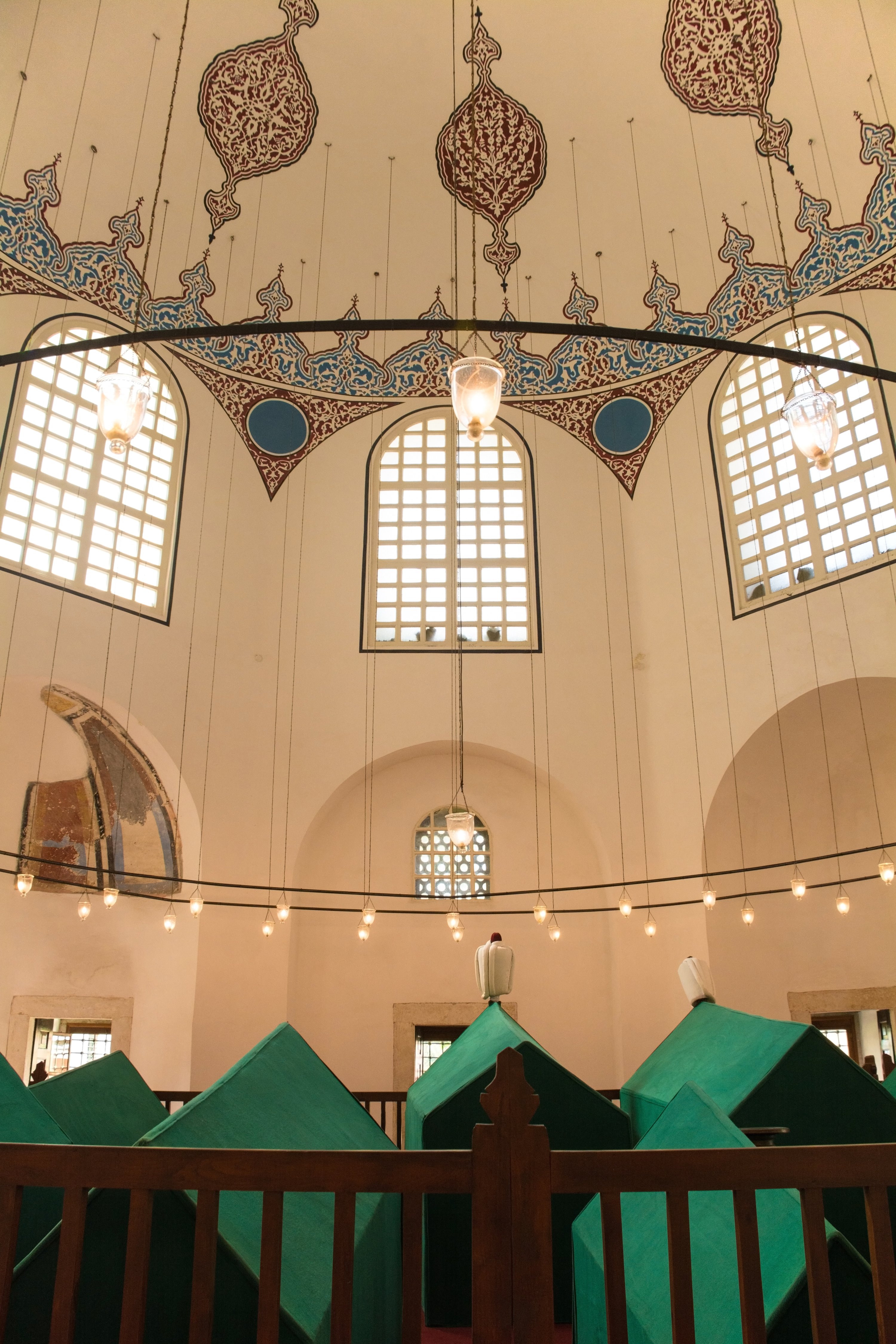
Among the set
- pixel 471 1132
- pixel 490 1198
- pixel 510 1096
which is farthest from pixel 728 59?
pixel 490 1198

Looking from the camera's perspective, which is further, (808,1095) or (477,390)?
(477,390)

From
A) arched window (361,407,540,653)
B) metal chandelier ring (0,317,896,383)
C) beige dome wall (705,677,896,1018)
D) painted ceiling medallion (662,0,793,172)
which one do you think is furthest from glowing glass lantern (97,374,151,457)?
painted ceiling medallion (662,0,793,172)

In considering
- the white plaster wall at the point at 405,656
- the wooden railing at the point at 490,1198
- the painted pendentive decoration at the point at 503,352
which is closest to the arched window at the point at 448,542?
the white plaster wall at the point at 405,656

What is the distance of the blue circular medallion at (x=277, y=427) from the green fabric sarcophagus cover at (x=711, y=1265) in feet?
37.1

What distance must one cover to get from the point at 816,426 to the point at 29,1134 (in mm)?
4401

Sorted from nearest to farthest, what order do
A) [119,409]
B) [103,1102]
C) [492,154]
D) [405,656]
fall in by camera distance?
[103,1102], [119,409], [492,154], [405,656]

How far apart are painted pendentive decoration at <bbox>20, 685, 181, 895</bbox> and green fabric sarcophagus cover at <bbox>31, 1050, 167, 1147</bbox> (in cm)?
630

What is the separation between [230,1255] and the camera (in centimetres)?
204

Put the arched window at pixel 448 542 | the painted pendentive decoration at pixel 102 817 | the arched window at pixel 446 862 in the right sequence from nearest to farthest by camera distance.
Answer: the painted pendentive decoration at pixel 102 817, the arched window at pixel 446 862, the arched window at pixel 448 542

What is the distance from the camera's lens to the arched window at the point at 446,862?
40.6 ft

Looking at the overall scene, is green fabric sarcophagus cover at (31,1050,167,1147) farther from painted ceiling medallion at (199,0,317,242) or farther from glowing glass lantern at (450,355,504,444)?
painted ceiling medallion at (199,0,317,242)

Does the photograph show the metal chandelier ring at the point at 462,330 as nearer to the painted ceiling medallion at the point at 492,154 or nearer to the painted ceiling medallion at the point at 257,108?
the painted ceiling medallion at the point at 257,108

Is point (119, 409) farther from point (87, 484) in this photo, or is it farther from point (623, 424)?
point (623, 424)

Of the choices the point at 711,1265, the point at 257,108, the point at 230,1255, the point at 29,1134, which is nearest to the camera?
the point at 230,1255
